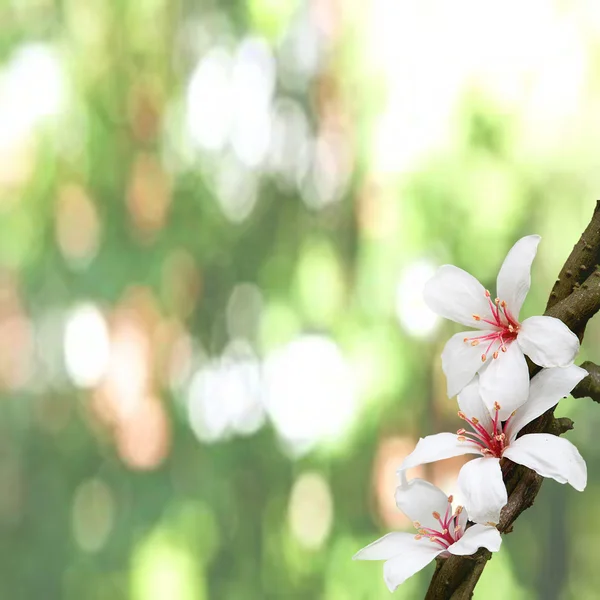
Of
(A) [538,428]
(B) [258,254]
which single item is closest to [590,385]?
(A) [538,428]

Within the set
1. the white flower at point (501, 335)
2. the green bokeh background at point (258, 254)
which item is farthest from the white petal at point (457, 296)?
the green bokeh background at point (258, 254)

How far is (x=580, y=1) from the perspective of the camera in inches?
38.8

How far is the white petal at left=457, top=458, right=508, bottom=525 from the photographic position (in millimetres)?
176

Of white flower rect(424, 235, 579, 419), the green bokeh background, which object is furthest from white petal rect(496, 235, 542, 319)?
the green bokeh background

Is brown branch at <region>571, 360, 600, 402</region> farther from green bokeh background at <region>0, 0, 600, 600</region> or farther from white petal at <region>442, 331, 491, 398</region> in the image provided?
green bokeh background at <region>0, 0, 600, 600</region>

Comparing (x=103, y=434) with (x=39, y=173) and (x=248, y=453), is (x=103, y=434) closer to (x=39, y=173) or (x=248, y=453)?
(x=248, y=453)

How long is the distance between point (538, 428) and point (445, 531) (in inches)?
1.3

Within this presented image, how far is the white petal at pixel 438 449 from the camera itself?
7.5 inches

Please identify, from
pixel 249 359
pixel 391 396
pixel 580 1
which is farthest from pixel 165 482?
pixel 580 1

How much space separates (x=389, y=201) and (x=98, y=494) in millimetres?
526

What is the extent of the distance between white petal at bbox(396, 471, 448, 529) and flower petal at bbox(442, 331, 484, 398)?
3 cm

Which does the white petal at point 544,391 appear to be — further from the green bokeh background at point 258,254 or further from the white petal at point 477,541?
the green bokeh background at point 258,254

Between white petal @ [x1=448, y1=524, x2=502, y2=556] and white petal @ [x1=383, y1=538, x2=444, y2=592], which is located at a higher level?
white petal @ [x1=448, y1=524, x2=502, y2=556]

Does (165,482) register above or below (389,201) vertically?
below
